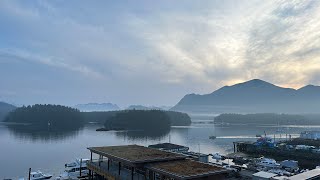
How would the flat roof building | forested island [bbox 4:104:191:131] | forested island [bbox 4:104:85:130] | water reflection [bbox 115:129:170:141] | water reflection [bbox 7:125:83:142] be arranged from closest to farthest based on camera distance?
1. the flat roof building
2. water reflection [bbox 7:125:83:142]
3. water reflection [bbox 115:129:170:141]
4. forested island [bbox 4:104:191:131]
5. forested island [bbox 4:104:85:130]

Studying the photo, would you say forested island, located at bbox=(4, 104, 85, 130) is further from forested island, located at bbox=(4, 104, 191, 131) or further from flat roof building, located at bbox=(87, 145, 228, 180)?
flat roof building, located at bbox=(87, 145, 228, 180)

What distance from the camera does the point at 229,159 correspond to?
180 feet

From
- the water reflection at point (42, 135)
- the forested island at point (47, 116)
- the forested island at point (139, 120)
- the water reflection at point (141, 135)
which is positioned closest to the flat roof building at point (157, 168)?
the water reflection at point (42, 135)

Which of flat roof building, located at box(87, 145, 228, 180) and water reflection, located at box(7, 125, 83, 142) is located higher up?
flat roof building, located at box(87, 145, 228, 180)

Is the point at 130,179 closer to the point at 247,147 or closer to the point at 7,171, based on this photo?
the point at 7,171

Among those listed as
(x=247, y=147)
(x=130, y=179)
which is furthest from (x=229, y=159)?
(x=130, y=179)

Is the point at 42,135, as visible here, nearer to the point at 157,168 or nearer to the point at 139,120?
the point at 139,120

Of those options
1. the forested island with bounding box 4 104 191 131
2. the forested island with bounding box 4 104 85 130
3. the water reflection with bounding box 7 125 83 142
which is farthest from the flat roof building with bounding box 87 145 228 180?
the forested island with bounding box 4 104 85 130

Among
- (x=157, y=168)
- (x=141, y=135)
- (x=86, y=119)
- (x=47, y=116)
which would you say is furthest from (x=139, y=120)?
(x=157, y=168)

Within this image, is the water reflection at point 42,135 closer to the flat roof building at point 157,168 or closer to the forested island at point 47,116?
the forested island at point 47,116

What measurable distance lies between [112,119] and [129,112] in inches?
361

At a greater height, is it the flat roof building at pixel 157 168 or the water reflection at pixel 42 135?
the flat roof building at pixel 157 168

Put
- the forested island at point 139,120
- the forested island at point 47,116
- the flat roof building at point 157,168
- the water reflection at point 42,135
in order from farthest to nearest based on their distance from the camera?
the forested island at point 47,116
the forested island at point 139,120
the water reflection at point 42,135
the flat roof building at point 157,168

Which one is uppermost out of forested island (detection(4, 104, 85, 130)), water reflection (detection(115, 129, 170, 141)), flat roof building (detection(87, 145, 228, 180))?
forested island (detection(4, 104, 85, 130))
